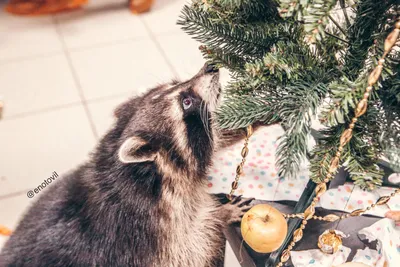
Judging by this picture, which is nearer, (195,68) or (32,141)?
(32,141)

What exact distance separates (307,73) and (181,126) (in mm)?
480

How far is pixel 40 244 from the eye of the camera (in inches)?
47.6

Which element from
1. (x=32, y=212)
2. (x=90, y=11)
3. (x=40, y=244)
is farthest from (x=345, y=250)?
(x=90, y=11)

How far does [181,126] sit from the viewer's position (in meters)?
1.22

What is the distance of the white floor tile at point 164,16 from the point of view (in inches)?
113

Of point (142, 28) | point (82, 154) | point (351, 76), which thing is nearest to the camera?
point (351, 76)

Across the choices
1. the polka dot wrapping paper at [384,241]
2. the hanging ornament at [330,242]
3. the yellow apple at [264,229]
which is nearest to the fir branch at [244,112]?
the yellow apple at [264,229]

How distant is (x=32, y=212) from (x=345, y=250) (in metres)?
0.93

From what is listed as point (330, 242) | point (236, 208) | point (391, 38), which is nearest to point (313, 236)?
point (330, 242)

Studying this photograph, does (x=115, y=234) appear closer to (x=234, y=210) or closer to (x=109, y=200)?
(x=109, y=200)

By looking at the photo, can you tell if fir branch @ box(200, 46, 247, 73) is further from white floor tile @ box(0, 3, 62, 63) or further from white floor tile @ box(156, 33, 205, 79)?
white floor tile @ box(0, 3, 62, 63)

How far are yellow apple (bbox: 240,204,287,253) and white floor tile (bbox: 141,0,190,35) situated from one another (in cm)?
208

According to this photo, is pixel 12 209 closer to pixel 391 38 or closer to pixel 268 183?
pixel 268 183

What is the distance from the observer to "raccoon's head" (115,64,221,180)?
1.19 m
